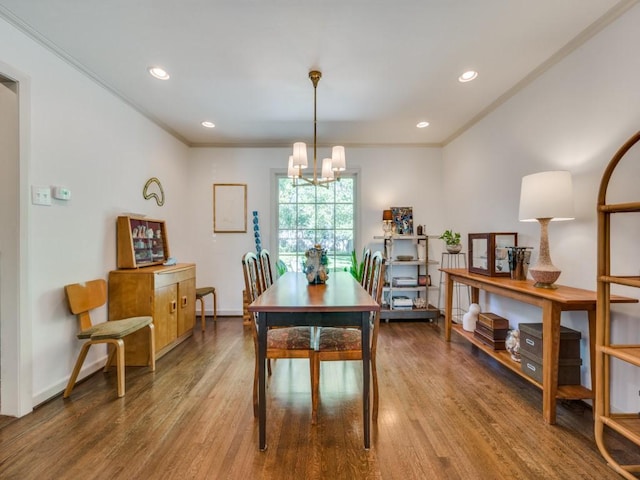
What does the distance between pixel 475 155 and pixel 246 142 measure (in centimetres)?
305

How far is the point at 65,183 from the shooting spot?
2.30 metres

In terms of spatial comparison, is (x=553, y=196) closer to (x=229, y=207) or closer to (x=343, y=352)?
(x=343, y=352)

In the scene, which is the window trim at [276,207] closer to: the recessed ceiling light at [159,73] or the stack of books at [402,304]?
the stack of books at [402,304]

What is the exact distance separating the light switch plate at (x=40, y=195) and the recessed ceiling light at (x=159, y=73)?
1237 millimetres

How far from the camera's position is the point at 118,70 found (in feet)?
8.18

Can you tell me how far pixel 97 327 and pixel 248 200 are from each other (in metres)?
2.52

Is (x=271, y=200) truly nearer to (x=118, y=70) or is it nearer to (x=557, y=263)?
(x=118, y=70)

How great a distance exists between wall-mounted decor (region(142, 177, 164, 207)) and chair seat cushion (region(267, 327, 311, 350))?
7.63ft

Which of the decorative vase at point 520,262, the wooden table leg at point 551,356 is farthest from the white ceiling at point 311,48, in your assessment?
the wooden table leg at point 551,356

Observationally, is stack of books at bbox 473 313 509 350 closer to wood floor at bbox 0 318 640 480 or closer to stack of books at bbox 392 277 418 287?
wood floor at bbox 0 318 640 480

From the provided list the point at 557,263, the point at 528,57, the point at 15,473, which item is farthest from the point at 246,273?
the point at 528,57

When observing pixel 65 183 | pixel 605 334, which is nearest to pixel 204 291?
pixel 65 183

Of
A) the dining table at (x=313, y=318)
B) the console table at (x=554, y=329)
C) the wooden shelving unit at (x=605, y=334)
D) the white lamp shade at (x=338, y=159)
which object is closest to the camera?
the wooden shelving unit at (x=605, y=334)

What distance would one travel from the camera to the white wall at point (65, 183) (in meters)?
2.04
